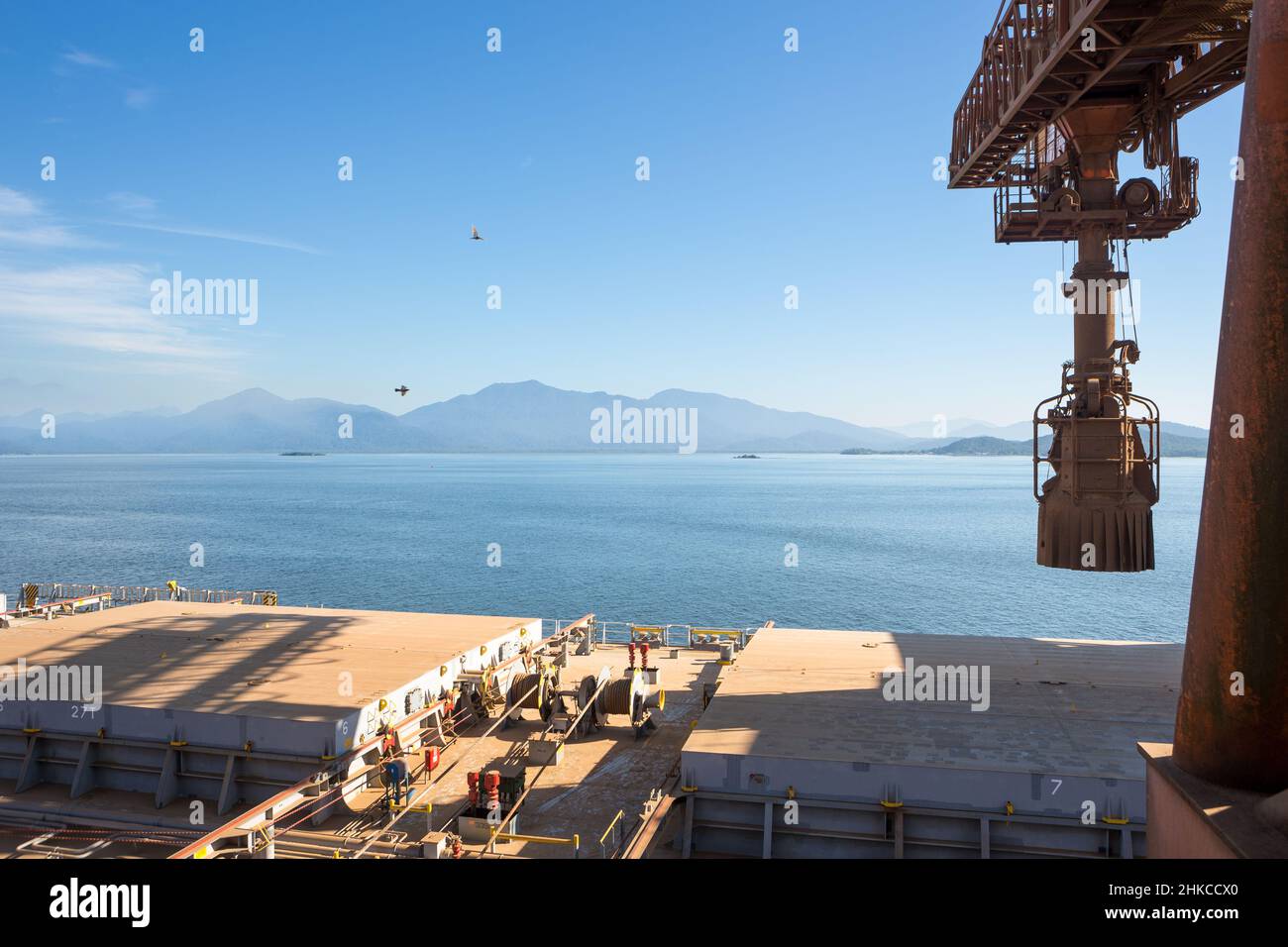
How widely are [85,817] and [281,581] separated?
65.2 m

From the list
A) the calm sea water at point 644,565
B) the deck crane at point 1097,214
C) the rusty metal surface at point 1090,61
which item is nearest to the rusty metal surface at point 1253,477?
the rusty metal surface at point 1090,61

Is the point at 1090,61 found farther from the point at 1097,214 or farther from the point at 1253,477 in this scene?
the point at 1253,477

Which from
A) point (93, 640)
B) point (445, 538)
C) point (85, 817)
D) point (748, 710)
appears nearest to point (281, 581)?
point (445, 538)

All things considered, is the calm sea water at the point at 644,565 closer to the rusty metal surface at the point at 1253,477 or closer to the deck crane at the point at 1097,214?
the deck crane at the point at 1097,214

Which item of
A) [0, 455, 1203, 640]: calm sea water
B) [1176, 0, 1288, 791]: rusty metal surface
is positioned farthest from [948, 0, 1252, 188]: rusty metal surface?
[0, 455, 1203, 640]: calm sea water

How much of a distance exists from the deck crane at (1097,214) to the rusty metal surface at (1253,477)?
1685cm

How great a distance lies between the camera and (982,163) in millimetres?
24781

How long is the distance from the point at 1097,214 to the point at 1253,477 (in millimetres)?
20919

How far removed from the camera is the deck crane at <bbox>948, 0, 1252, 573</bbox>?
1955 centimetres

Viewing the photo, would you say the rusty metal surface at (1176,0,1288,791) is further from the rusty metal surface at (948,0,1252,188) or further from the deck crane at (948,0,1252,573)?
the deck crane at (948,0,1252,573)

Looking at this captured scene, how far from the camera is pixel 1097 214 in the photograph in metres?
21.7

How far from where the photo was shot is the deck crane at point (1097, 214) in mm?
19547

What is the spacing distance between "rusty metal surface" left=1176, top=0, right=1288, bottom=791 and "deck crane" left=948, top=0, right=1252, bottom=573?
16.9m
